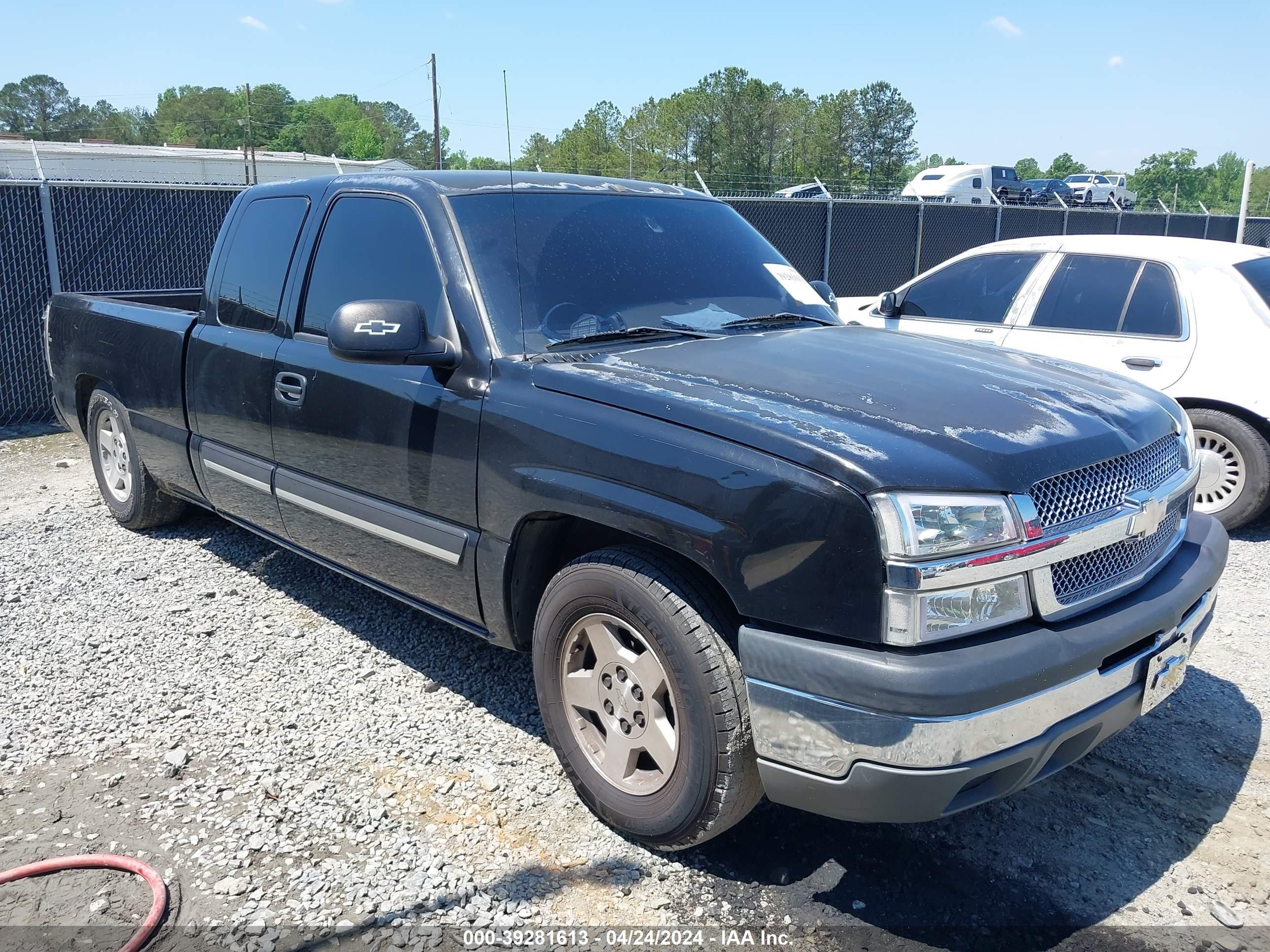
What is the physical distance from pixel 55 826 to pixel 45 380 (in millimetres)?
7668

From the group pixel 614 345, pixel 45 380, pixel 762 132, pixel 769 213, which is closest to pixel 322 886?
pixel 614 345

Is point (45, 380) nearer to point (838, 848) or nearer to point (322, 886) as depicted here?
point (322, 886)

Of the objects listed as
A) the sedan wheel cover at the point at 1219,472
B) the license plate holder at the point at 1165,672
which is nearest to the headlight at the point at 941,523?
the license plate holder at the point at 1165,672

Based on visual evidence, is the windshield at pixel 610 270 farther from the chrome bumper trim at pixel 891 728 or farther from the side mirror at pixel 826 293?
the chrome bumper trim at pixel 891 728

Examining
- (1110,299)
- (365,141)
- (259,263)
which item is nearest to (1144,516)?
(259,263)

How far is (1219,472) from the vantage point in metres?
5.91

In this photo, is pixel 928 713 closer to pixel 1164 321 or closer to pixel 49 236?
pixel 1164 321

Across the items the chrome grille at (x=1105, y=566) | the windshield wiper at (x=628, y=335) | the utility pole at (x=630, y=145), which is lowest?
the chrome grille at (x=1105, y=566)

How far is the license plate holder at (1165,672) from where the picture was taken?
267 centimetres

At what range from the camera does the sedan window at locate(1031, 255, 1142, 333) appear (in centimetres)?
629

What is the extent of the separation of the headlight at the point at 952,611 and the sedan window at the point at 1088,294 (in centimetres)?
460

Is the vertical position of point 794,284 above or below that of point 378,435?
above

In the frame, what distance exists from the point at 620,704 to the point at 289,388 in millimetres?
2075

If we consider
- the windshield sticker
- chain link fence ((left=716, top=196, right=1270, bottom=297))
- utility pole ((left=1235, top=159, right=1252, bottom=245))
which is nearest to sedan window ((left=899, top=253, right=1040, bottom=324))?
the windshield sticker
